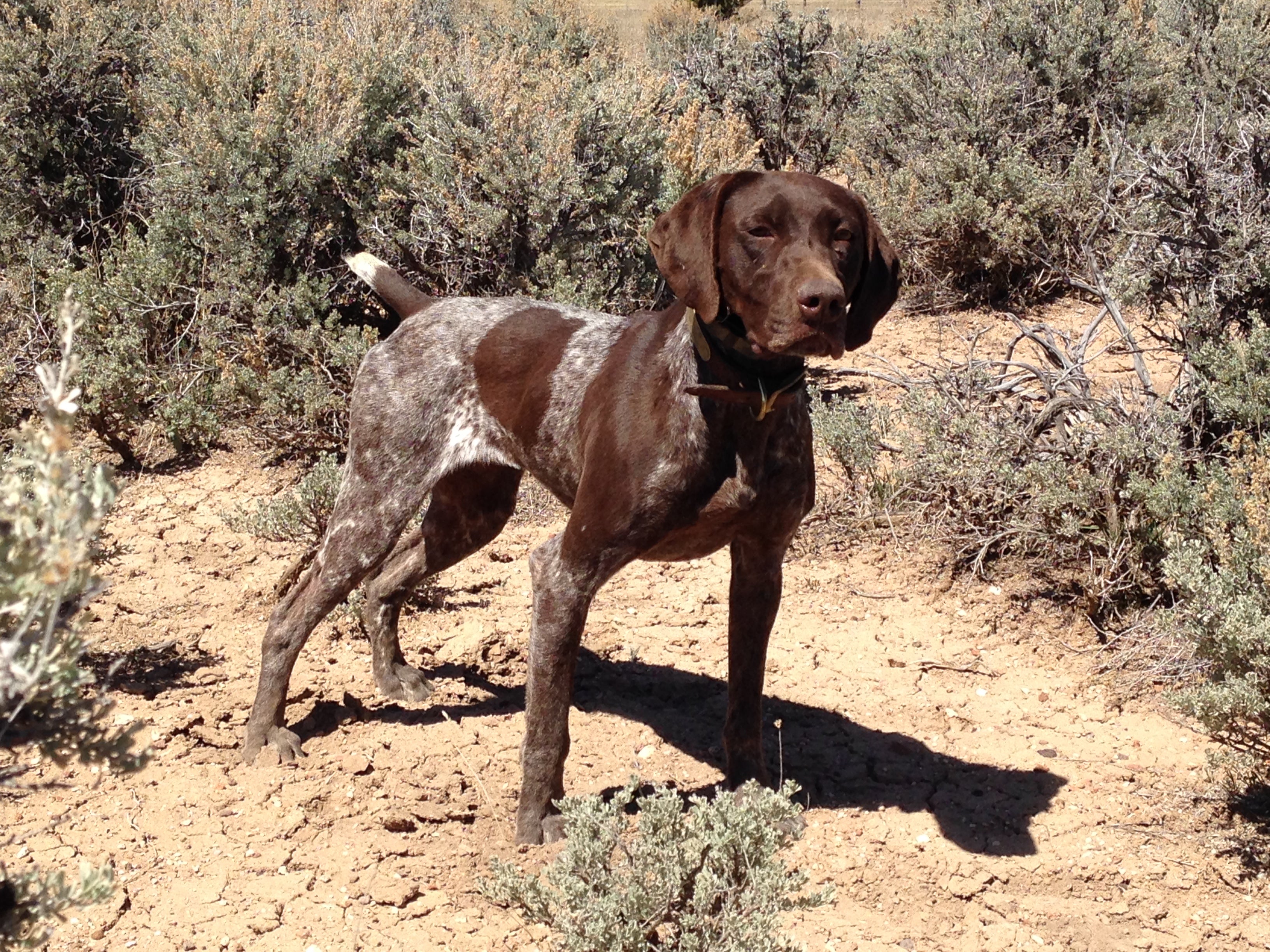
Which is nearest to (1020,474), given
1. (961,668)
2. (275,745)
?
(961,668)

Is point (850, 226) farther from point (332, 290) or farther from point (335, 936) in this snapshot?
point (332, 290)

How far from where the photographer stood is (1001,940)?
3.55 m

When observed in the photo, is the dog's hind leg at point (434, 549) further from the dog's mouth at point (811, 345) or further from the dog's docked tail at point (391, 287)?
the dog's mouth at point (811, 345)

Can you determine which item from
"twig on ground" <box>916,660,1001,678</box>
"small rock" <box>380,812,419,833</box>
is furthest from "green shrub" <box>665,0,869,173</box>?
"small rock" <box>380,812,419,833</box>

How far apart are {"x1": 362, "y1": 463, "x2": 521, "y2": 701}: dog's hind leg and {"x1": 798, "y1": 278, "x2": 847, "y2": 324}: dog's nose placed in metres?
1.93

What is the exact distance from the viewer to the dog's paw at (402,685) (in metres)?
4.88

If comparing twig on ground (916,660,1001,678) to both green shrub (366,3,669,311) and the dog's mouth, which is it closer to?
the dog's mouth

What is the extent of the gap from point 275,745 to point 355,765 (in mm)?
286

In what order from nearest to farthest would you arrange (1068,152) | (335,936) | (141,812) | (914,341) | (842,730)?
1. (335,936)
2. (141,812)
3. (842,730)
4. (914,341)
5. (1068,152)

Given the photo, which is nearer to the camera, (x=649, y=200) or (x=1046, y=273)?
(x=649, y=200)

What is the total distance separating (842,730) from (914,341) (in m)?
4.20

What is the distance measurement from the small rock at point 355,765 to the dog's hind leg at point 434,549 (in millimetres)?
526

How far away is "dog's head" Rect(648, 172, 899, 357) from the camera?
3279 mm

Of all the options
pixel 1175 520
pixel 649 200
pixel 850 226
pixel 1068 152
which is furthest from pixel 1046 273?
pixel 850 226
